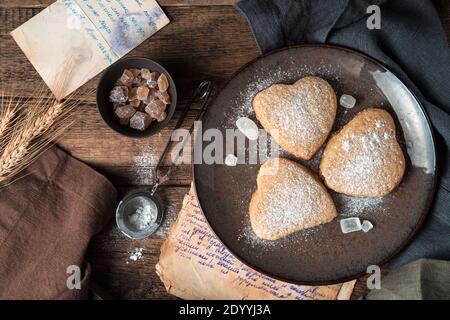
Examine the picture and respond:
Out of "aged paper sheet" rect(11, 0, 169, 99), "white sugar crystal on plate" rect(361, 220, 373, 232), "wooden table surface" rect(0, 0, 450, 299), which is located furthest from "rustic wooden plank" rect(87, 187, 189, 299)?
"white sugar crystal on plate" rect(361, 220, 373, 232)

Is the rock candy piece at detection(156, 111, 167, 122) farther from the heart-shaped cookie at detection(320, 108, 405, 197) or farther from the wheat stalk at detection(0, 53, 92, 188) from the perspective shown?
the heart-shaped cookie at detection(320, 108, 405, 197)

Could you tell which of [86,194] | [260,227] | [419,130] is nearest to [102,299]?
[86,194]

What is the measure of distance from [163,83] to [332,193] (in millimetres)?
501

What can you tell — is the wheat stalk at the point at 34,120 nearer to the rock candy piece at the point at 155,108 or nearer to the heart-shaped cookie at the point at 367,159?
the rock candy piece at the point at 155,108

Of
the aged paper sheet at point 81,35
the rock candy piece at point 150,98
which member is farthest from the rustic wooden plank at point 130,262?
the aged paper sheet at point 81,35

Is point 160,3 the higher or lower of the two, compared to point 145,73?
higher

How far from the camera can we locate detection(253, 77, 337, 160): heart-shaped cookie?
3.52 feet

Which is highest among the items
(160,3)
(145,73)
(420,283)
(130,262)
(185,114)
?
(160,3)

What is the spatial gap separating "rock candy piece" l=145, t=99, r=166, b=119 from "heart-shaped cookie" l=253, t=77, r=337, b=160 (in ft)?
0.79

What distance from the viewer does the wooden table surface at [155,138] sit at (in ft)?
3.98

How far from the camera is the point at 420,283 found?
1.03 m

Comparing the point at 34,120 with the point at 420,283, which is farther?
the point at 34,120

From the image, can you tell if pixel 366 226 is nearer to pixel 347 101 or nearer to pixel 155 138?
pixel 347 101

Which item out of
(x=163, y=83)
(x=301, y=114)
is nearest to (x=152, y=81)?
(x=163, y=83)
